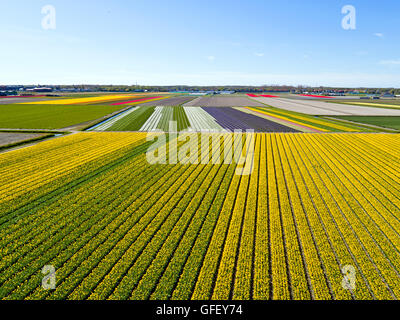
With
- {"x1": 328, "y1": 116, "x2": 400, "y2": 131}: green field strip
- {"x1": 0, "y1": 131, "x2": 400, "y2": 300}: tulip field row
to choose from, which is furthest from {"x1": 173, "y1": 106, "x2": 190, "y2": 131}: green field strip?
{"x1": 328, "y1": 116, "x2": 400, "y2": 131}: green field strip

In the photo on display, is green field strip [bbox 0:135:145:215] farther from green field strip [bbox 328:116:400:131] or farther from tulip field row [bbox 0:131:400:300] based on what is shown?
green field strip [bbox 328:116:400:131]

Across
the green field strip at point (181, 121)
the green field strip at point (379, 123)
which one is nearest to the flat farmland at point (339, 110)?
the green field strip at point (379, 123)

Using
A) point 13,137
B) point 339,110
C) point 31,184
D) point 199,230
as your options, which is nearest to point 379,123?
point 339,110

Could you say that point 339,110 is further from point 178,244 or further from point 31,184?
point 31,184

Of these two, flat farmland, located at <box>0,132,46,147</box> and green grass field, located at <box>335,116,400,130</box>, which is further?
green grass field, located at <box>335,116,400,130</box>

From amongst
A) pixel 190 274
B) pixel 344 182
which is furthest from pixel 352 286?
pixel 344 182

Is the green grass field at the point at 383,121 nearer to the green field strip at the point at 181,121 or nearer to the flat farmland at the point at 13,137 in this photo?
the green field strip at the point at 181,121
